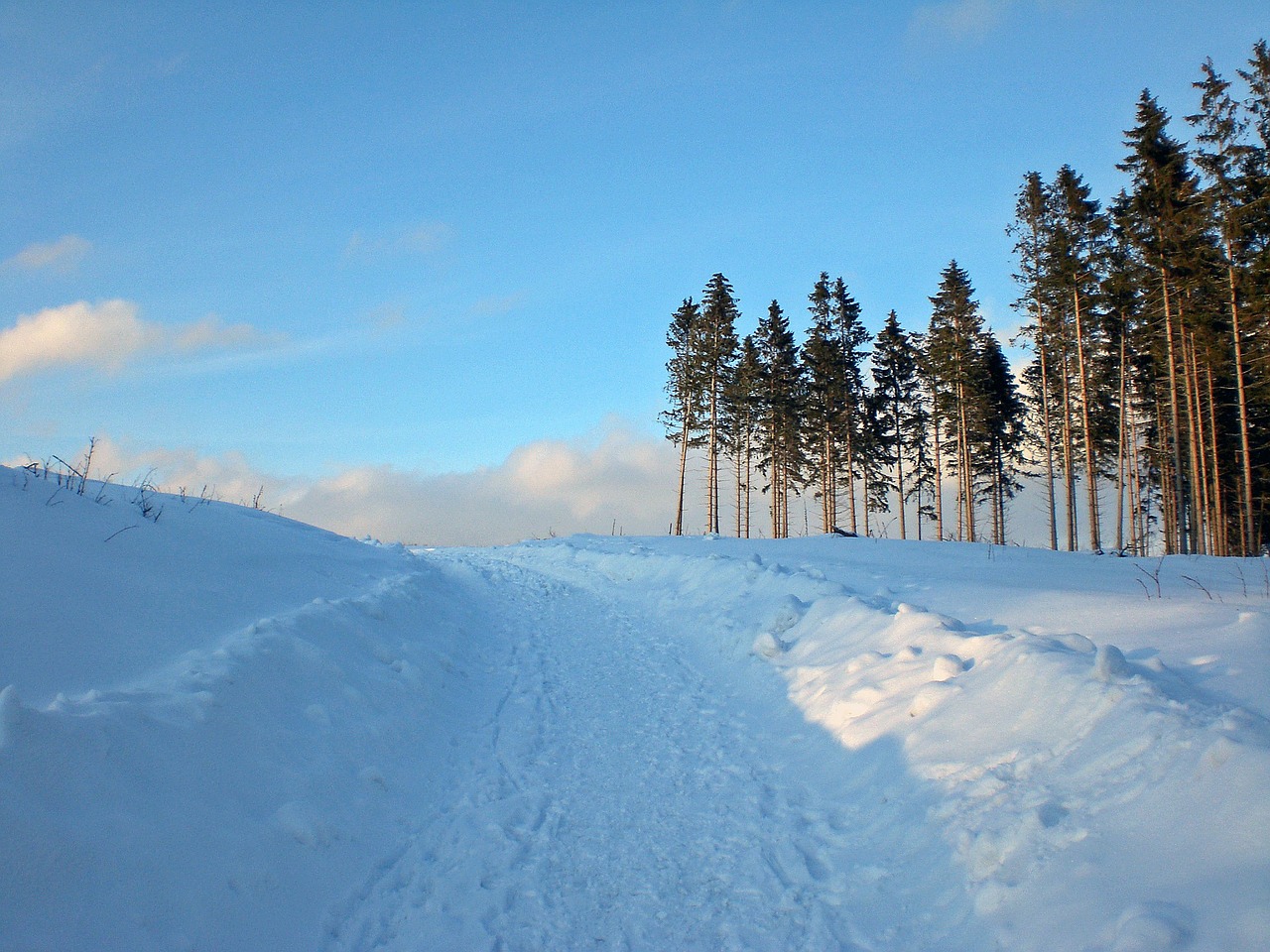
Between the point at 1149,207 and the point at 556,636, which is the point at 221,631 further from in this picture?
the point at 1149,207

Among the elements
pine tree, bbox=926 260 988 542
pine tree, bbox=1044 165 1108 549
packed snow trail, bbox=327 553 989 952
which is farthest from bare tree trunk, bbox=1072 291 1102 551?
packed snow trail, bbox=327 553 989 952

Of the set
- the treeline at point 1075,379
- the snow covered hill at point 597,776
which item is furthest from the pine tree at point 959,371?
the snow covered hill at point 597,776

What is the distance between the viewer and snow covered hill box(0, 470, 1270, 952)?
328 centimetres

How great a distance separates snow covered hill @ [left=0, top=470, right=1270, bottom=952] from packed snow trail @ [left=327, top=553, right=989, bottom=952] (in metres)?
0.03

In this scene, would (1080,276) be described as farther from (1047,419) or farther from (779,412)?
(779,412)

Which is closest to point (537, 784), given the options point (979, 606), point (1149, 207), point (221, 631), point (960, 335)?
point (221, 631)

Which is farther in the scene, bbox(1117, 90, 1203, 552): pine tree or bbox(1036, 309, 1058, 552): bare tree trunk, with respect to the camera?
bbox(1036, 309, 1058, 552): bare tree trunk

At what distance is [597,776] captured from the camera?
5.68 meters

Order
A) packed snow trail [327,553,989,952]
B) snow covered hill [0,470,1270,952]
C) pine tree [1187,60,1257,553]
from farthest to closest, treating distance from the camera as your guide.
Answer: pine tree [1187,60,1257,553]
packed snow trail [327,553,989,952]
snow covered hill [0,470,1270,952]

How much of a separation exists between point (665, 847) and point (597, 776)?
123 cm

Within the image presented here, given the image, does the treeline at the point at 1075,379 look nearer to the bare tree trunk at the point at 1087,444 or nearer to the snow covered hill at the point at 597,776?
the bare tree trunk at the point at 1087,444

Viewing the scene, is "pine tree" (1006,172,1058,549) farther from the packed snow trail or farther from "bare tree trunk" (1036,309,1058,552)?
the packed snow trail

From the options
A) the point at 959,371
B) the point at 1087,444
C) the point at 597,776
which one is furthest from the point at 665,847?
the point at 959,371

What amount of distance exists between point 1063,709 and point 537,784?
163 inches
